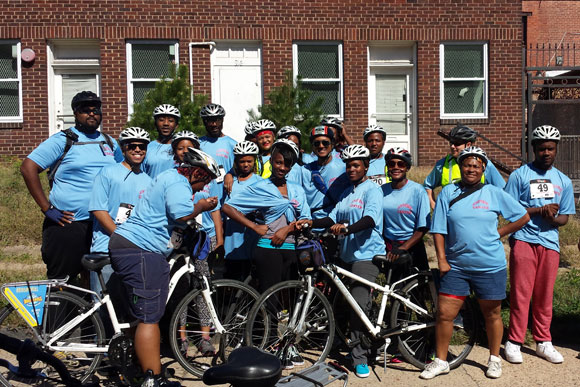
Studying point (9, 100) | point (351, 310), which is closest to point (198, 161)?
point (351, 310)

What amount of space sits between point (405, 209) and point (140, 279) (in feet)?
8.46

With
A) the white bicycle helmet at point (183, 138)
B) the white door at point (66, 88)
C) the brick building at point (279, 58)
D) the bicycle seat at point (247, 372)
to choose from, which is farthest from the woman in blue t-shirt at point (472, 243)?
the white door at point (66, 88)

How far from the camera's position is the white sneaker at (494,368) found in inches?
248

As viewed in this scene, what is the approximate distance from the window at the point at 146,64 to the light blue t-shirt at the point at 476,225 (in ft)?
35.1

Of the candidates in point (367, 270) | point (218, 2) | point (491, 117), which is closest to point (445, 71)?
point (491, 117)

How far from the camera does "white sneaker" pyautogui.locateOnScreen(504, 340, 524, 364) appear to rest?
662 centimetres

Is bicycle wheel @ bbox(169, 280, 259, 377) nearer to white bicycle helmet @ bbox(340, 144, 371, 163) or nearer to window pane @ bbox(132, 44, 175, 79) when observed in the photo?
white bicycle helmet @ bbox(340, 144, 371, 163)

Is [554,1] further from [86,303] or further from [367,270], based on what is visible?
[86,303]

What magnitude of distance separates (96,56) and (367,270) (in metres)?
11.3

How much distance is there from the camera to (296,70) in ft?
52.5

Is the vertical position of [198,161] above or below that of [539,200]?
above

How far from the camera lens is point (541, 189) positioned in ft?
21.7

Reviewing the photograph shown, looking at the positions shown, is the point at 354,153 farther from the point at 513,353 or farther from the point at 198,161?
the point at 513,353

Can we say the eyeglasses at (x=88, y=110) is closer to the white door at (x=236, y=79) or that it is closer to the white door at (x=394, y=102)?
the white door at (x=236, y=79)
